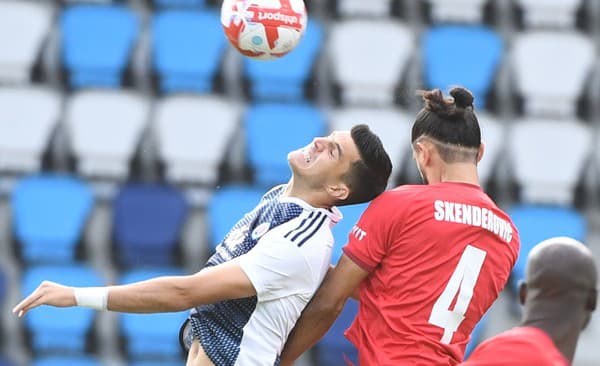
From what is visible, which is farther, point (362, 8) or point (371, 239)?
point (362, 8)

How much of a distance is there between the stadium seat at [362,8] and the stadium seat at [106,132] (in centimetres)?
172

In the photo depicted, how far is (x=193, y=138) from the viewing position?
897 cm

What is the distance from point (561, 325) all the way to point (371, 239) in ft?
4.42

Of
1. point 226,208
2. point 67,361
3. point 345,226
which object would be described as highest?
point 226,208

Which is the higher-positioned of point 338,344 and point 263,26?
point 263,26

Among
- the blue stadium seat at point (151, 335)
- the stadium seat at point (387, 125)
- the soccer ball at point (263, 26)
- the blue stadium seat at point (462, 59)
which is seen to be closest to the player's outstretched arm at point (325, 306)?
the soccer ball at point (263, 26)

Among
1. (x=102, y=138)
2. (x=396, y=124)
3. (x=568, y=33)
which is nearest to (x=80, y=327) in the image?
(x=102, y=138)

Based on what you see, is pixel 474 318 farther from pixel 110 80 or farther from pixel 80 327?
pixel 110 80

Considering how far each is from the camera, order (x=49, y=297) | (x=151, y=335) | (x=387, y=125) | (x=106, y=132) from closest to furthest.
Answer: (x=49, y=297), (x=151, y=335), (x=387, y=125), (x=106, y=132)

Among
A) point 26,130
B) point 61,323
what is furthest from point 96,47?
point 61,323

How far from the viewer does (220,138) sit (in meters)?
8.98

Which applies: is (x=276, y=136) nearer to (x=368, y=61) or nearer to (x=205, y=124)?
(x=205, y=124)

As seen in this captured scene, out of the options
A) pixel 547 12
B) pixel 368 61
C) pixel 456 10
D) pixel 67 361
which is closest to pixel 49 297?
pixel 67 361

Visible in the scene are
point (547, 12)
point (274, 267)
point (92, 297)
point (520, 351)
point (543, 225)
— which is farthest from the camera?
point (547, 12)
